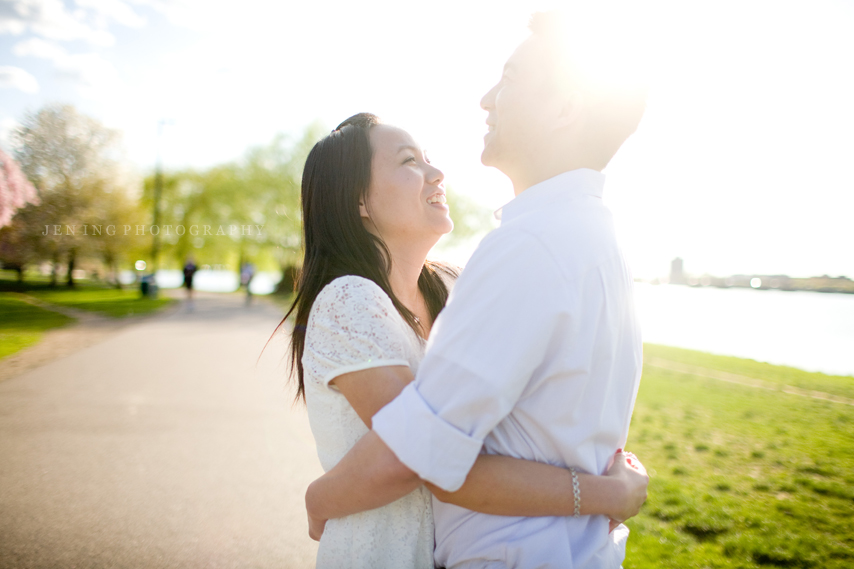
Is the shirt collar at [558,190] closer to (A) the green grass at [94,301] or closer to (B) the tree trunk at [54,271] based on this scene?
(B) the tree trunk at [54,271]

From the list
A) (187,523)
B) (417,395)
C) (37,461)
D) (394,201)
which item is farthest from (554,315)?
(37,461)

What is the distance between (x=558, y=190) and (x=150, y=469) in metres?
5.28

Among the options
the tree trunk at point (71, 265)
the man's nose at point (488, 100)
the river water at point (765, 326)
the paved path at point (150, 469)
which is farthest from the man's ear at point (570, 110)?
the tree trunk at point (71, 265)

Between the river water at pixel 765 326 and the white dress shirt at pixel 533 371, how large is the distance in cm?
916

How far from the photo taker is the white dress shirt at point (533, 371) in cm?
102

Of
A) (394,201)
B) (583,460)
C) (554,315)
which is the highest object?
(394,201)

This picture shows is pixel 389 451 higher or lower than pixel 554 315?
lower

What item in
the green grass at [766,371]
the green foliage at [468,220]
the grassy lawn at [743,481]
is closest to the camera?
the grassy lawn at [743,481]

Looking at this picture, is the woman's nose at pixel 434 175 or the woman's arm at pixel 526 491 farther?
the woman's nose at pixel 434 175

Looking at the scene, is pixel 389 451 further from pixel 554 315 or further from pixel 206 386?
pixel 206 386

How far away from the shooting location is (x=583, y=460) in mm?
1270

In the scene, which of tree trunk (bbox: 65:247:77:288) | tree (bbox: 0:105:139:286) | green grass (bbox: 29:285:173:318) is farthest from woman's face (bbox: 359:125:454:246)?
green grass (bbox: 29:285:173:318)

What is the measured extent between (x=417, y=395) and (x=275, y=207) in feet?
134

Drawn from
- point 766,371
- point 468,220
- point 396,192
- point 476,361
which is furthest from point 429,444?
point 468,220
